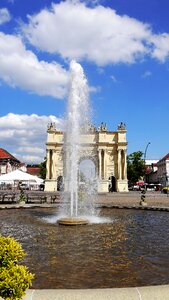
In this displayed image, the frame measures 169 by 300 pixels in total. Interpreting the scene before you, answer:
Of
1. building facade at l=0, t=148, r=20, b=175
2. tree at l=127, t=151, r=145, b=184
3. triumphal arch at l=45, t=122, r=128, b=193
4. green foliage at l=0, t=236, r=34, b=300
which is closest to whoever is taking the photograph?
green foliage at l=0, t=236, r=34, b=300

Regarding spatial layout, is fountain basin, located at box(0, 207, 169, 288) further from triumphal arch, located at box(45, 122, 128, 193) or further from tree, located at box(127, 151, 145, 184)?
tree, located at box(127, 151, 145, 184)

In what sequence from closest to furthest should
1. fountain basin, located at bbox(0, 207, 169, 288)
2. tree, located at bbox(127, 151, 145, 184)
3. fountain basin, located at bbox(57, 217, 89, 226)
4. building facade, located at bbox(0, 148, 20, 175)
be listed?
fountain basin, located at bbox(0, 207, 169, 288), fountain basin, located at bbox(57, 217, 89, 226), tree, located at bbox(127, 151, 145, 184), building facade, located at bbox(0, 148, 20, 175)

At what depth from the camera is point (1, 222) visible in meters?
19.4

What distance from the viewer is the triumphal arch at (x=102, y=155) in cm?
8162

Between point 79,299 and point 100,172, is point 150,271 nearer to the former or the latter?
point 79,299

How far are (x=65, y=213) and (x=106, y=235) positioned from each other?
8.50m

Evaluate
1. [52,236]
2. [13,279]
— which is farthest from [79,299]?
[52,236]

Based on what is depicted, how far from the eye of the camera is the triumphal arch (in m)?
81.6

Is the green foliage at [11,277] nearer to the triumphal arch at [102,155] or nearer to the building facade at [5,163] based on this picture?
the triumphal arch at [102,155]

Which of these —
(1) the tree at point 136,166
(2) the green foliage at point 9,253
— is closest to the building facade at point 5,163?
(1) the tree at point 136,166

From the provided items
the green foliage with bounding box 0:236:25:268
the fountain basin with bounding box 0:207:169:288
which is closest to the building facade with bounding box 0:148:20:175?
the fountain basin with bounding box 0:207:169:288

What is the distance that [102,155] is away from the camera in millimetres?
82000

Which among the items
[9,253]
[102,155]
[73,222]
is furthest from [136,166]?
[9,253]

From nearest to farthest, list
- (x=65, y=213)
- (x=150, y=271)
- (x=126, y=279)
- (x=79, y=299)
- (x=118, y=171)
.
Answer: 1. (x=79, y=299)
2. (x=126, y=279)
3. (x=150, y=271)
4. (x=65, y=213)
5. (x=118, y=171)
